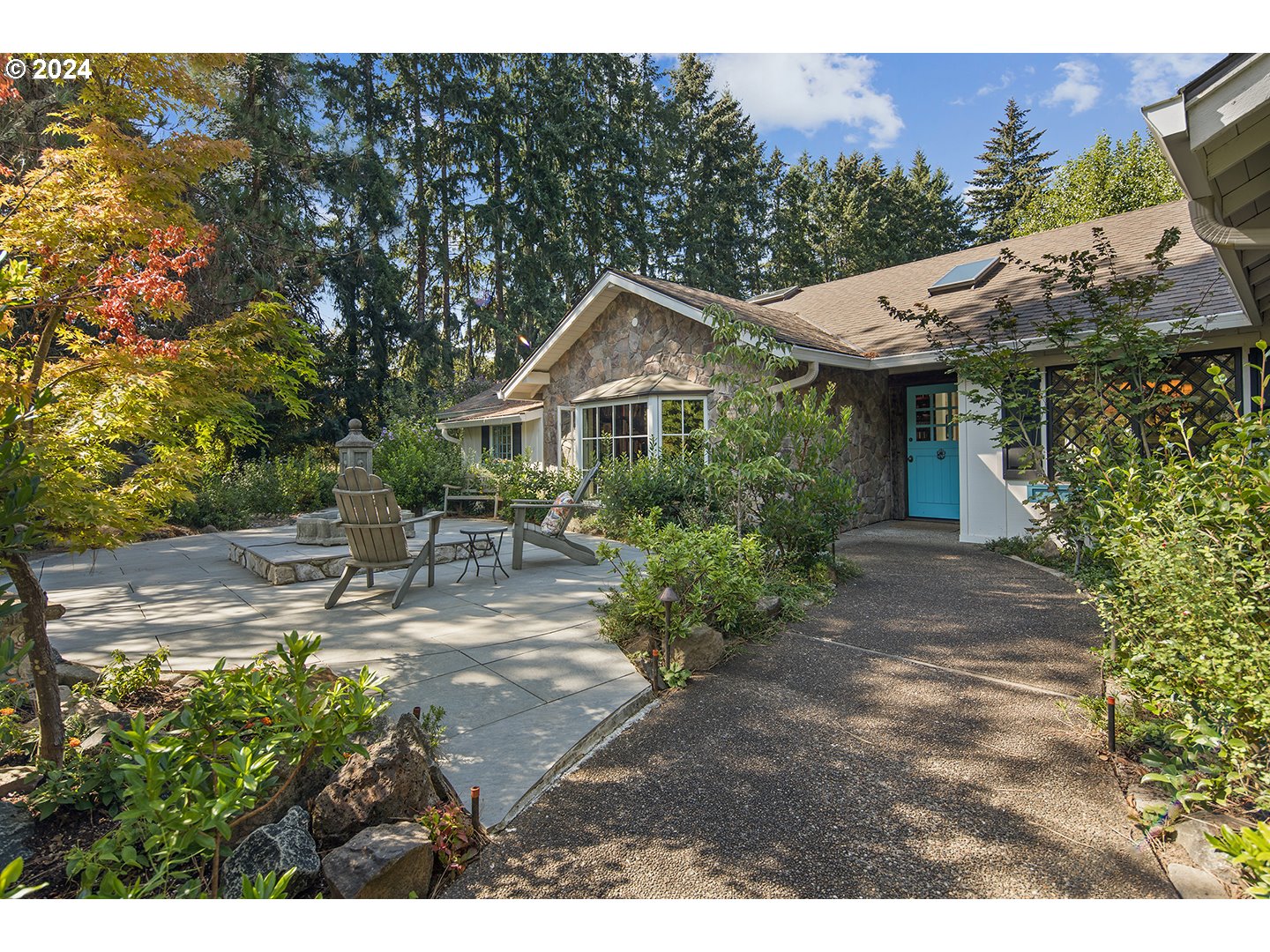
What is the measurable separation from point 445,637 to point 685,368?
233 inches

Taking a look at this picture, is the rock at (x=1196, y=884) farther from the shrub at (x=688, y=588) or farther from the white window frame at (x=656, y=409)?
the white window frame at (x=656, y=409)

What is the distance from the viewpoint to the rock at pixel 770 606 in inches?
177

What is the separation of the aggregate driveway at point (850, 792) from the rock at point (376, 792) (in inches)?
13.2

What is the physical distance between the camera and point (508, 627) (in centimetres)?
449

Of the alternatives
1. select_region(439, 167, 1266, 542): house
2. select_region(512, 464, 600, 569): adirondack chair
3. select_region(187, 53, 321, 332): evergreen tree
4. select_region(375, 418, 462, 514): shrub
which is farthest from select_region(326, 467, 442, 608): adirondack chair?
select_region(187, 53, 321, 332): evergreen tree

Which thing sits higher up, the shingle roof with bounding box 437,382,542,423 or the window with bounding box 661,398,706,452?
the shingle roof with bounding box 437,382,542,423

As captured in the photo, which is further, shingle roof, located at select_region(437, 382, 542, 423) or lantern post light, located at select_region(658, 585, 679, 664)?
shingle roof, located at select_region(437, 382, 542, 423)

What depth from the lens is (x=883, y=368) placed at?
8.98m

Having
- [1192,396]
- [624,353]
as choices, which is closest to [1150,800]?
[1192,396]

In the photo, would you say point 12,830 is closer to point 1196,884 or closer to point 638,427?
point 1196,884

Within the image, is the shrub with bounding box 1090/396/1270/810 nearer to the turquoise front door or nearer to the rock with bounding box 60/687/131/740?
the rock with bounding box 60/687/131/740

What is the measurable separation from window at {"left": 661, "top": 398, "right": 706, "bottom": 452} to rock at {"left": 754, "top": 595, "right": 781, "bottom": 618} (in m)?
4.27

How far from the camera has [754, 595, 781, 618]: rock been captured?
4.50 metres

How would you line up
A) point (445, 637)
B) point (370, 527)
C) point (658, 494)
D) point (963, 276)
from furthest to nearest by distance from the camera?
1. point (963, 276)
2. point (658, 494)
3. point (370, 527)
4. point (445, 637)
